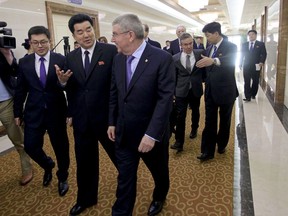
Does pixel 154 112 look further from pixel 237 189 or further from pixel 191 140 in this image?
pixel 191 140

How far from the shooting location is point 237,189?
8.21 ft

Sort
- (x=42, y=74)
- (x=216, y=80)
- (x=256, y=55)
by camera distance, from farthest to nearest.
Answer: (x=256, y=55) < (x=216, y=80) < (x=42, y=74)

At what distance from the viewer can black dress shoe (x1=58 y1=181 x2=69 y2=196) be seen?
2.52 metres

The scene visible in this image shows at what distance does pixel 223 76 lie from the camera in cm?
295

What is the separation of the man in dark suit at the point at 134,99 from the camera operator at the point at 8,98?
54.3 inches

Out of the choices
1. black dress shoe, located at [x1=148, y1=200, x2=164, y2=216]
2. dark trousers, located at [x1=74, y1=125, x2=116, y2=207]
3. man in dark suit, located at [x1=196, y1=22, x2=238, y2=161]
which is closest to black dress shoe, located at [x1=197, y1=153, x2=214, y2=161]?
man in dark suit, located at [x1=196, y1=22, x2=238, y2=161]

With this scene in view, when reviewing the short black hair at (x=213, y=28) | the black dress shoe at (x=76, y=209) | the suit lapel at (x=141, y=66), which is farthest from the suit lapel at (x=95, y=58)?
the short black hair at (x=213, y=28)

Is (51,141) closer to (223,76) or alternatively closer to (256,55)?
(223,76)

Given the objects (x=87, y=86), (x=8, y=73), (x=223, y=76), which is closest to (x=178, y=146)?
(x=223, y=76)

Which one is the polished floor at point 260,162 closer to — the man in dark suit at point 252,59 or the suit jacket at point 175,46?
the man in dark suit at point 252,59

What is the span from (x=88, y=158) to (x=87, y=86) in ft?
2.04

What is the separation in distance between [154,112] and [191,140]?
235 centimetres

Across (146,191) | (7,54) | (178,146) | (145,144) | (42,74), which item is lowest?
(146,191)

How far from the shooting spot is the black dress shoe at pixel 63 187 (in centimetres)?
252
